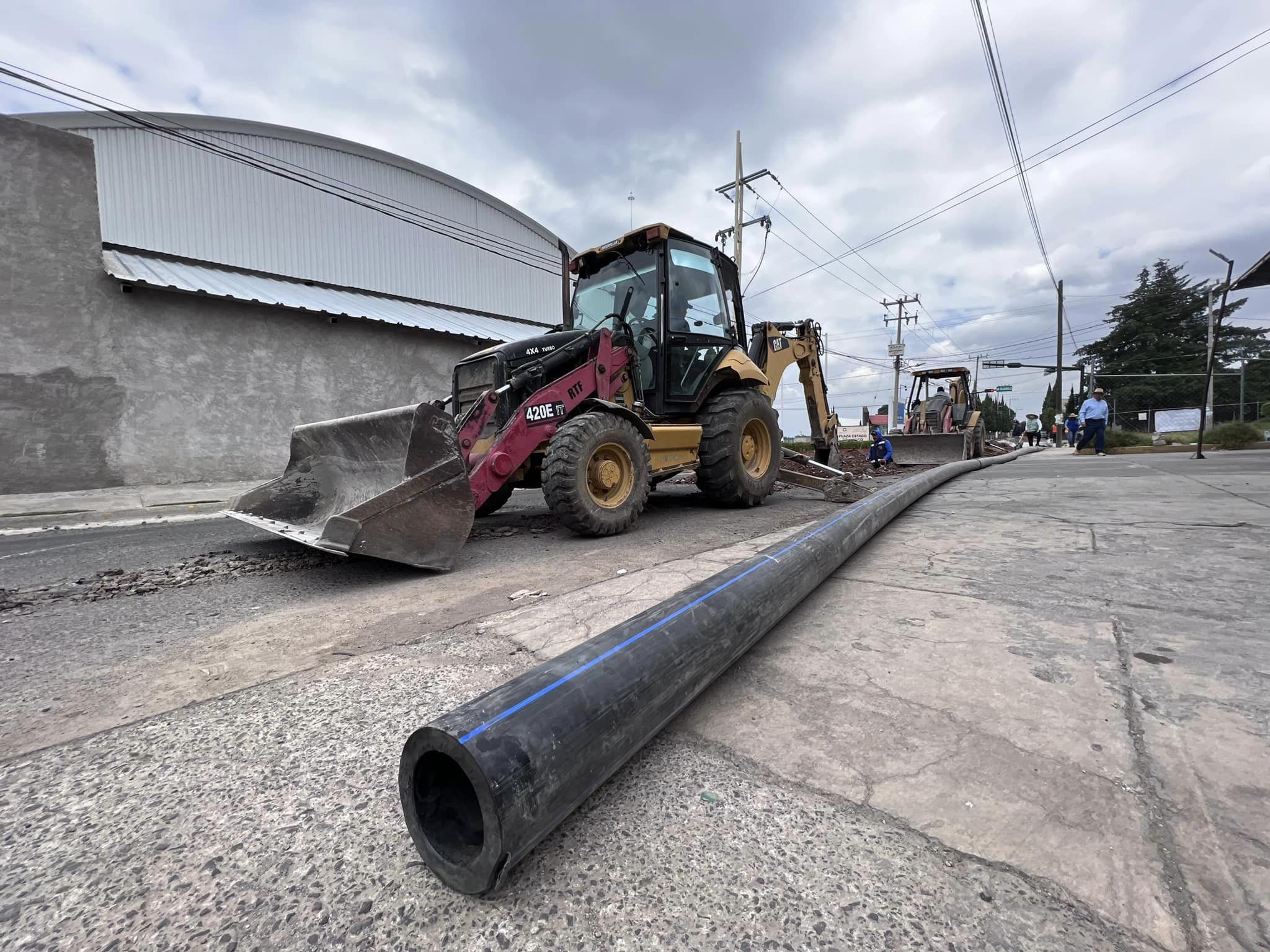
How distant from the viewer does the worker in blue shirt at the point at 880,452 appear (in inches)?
527

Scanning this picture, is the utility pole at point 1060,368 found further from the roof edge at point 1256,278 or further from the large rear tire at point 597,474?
the large rear tire at point 597,474

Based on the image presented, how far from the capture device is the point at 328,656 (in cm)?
213

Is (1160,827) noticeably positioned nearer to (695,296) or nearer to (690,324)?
(690,324)

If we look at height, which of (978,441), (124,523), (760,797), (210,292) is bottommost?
(124,523)

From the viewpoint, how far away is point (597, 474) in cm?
446

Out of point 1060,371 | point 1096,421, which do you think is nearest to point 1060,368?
point 1060,371

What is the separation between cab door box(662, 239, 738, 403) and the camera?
541 centimetres

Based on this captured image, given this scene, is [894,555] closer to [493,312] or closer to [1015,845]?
[1015,845]

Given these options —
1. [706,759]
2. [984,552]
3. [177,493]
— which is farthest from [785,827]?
[177,493]

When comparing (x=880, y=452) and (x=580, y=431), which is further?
(x=880, y=452)

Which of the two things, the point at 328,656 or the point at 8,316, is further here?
the point at 8,316

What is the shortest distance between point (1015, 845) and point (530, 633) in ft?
5.52

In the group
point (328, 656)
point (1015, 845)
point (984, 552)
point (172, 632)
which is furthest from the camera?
point (984, 552)

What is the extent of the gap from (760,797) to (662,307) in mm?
4680
